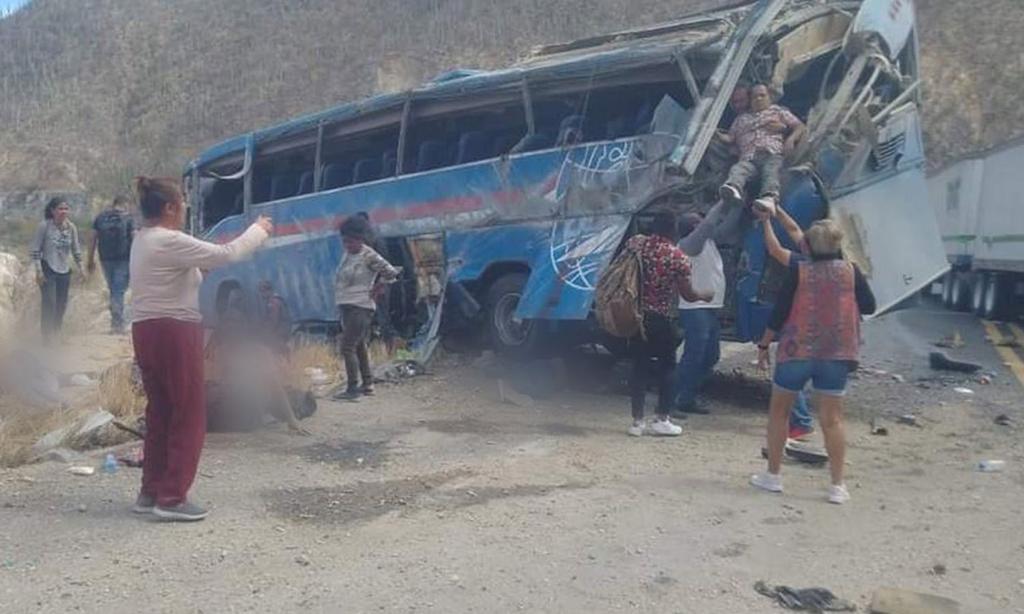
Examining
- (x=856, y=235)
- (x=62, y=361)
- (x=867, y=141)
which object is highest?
(x=867, y=141)

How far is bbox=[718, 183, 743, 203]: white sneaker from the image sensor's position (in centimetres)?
809

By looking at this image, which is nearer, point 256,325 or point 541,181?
point 256,325

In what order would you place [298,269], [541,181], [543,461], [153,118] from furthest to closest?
[153,118] < [298,269] < [541,181] < [543,461]

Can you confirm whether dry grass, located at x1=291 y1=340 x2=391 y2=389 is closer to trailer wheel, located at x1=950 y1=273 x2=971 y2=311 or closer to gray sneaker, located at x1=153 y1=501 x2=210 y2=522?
gray sneaker, located at x1=153 y1=501 x2=210 y2=522

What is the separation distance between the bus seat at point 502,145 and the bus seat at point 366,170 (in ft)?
5.97

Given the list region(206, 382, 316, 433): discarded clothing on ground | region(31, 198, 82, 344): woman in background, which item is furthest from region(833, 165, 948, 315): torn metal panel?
region(31, 198, 82, 344): woman in background

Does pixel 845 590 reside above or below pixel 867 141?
below

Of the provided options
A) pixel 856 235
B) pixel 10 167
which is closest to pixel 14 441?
pixel 856 235

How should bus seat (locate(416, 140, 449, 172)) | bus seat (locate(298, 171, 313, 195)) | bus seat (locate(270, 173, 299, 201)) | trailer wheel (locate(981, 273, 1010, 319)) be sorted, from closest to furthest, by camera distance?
bus seat (locate(416, 140, 449, 172)), bus seat (locate(298, 171, 313, 195)), bus seat (locate(270, 173, 299, 201)), trailer wheel (locate(981, 273, 1010, 319))

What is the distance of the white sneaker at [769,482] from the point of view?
629cm

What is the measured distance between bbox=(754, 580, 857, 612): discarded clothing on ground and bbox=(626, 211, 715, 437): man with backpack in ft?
9.75

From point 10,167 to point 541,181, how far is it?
116 feet

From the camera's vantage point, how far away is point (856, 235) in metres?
9.02

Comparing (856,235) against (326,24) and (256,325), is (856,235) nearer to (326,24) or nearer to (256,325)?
(256,325)
